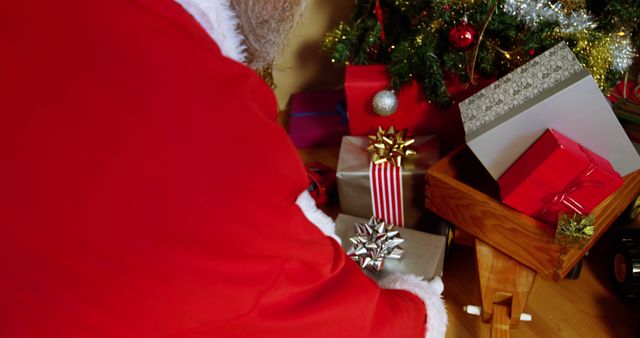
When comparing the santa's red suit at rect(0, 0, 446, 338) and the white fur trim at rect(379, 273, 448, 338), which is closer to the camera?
the santa's red suit at rect(0, 0, 446, 338)

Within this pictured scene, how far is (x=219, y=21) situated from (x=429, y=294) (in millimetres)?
504

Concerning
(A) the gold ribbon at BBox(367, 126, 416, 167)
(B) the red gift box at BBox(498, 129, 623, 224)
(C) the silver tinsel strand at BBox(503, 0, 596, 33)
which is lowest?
(A) the gold ribbon at BBox(367, 126, 416, 167)

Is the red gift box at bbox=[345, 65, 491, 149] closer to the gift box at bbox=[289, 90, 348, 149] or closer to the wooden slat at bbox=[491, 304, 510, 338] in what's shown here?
the gift box at bbox=[289, 90, 348, 149]

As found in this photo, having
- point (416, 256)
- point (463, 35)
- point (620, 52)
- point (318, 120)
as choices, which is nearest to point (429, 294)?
point (416, 256)

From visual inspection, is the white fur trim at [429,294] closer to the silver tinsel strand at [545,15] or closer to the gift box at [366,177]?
the gift box at [366,177]

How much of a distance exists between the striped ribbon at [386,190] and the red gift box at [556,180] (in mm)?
238

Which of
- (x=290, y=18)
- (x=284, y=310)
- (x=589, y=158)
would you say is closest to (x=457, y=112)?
(x=589, y=158)

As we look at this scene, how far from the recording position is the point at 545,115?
0.74 metres

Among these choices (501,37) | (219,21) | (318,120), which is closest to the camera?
(219,21)

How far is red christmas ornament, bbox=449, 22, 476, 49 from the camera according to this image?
88 centimetres

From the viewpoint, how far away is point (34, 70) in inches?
14.3

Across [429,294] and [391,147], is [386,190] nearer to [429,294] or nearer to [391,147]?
[391,147]

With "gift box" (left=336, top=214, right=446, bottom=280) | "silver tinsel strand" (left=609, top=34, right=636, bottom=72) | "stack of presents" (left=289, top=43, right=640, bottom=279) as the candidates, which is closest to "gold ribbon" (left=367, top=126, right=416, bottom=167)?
"stack of presents" (left=289, top=43, right=640, bottom=279)

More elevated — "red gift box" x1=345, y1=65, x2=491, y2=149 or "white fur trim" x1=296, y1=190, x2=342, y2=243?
"red gift box" x1=345, y1=65, x2=491, y2=149
